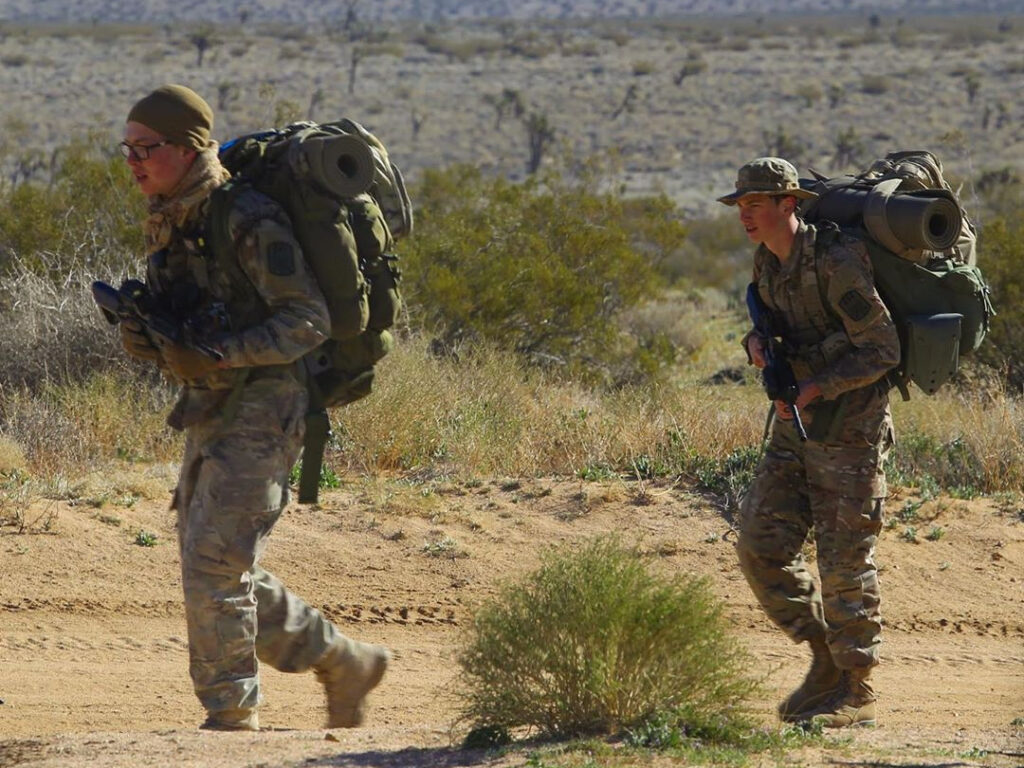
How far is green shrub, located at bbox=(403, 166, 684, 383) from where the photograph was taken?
42.0ft

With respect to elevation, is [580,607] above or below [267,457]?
below

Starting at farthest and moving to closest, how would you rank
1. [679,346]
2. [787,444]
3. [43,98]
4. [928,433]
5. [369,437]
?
[43,98] → [679,346] → [928,433] → [369,437] → [787,444]

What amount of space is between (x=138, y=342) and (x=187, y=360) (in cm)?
19

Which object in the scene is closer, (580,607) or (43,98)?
(580,607)

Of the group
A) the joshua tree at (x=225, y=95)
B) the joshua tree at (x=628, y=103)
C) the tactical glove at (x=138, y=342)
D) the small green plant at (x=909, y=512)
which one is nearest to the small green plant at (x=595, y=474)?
the small green plant at (x=909, y=512)

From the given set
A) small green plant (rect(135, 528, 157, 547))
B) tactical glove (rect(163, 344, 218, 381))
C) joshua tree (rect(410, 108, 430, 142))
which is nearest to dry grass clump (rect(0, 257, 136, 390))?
small green plant (rect(135, 528, 157, 547))

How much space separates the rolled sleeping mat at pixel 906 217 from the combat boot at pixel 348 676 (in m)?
2.22

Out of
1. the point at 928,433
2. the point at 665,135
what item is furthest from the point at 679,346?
the point at 665,135

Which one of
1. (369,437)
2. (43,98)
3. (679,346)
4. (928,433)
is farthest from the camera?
(43,98)

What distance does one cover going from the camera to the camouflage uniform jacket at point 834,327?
17.3ft

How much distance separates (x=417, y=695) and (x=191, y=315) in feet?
7.16

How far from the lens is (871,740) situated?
16.7 feet

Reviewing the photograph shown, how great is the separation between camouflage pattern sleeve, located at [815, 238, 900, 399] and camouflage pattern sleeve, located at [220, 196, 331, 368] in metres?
1.73

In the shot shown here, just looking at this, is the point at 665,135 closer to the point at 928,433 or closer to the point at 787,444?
the point at 928,433
